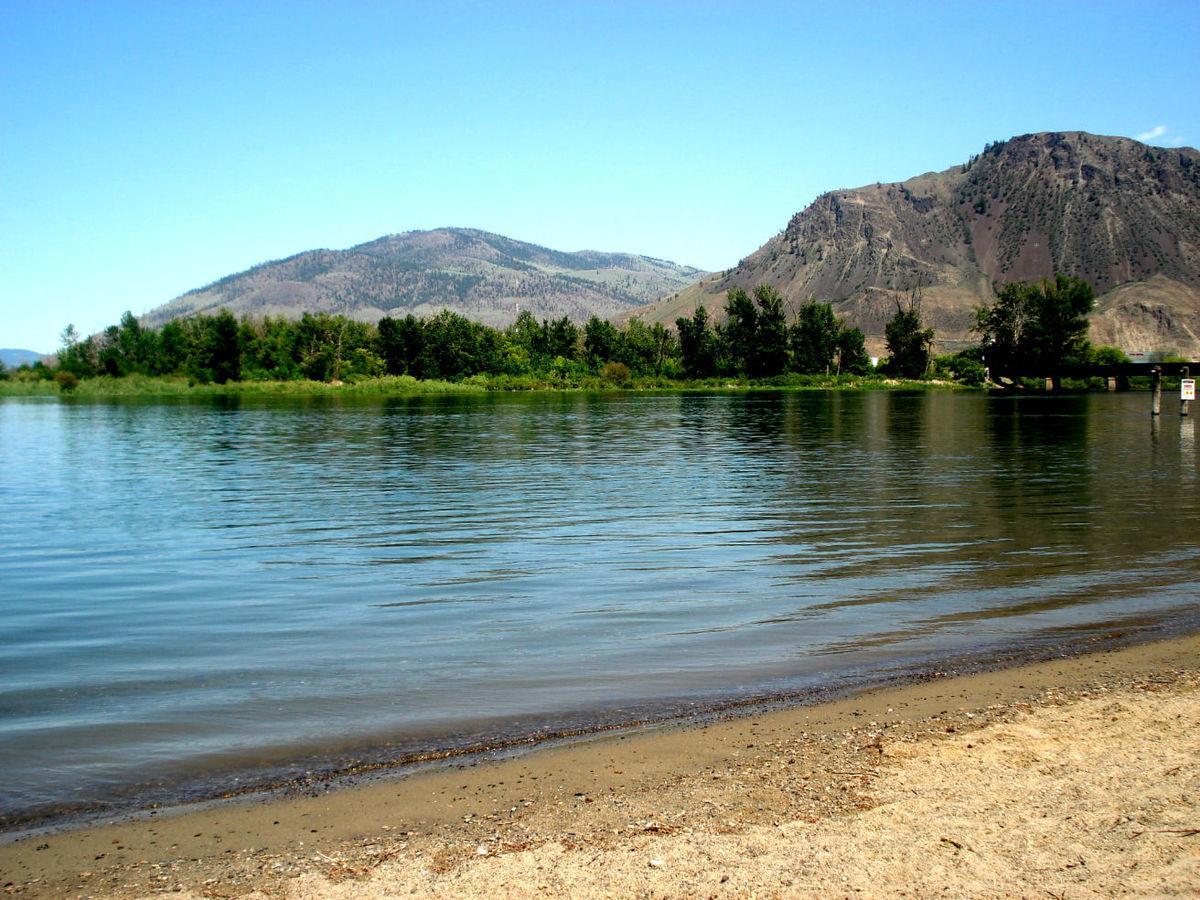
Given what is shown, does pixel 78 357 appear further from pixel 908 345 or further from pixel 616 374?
pixel 908 345

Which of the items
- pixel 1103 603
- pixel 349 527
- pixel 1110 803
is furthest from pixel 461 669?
pixel 349 527

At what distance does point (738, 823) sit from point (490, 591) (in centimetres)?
961

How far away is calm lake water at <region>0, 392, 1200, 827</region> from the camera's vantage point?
979 centimetres

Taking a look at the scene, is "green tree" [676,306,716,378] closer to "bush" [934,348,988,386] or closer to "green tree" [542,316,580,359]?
"green tree" [542,316,580,359]

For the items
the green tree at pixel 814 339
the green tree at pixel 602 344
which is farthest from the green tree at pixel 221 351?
the green tree at pixel 814 339

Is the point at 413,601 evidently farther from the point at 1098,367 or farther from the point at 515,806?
Answer: the point at 1098,367

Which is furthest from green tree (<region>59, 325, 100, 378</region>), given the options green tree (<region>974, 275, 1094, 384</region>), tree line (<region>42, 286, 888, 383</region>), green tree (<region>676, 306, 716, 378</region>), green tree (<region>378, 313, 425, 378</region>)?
green tree (<region>974, 275, 1094, 384</region>)

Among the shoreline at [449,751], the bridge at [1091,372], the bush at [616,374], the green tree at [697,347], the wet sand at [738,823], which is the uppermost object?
the green tree at [697,347]

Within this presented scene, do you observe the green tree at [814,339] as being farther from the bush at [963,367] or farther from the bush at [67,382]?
the bush at [67,382]

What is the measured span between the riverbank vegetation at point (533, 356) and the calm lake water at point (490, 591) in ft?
408

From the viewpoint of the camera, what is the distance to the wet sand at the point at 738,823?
6.23 m

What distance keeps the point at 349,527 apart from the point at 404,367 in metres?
146

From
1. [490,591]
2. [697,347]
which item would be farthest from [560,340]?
[490,591]

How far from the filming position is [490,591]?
16203mm
